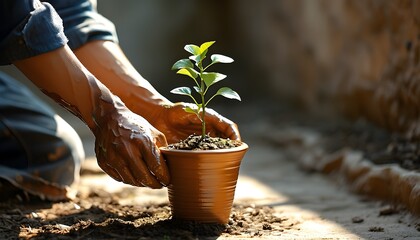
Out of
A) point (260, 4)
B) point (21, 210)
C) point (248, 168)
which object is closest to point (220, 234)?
point (21, 210)

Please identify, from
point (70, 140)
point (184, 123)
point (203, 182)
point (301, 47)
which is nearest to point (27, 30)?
point (184, 123)

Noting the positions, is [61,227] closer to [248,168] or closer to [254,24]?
[248,168]

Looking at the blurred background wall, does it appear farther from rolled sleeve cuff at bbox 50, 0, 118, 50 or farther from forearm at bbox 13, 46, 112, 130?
forearm at bbox 13, 46, 112, 130

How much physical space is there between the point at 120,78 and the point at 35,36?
453 millimetres

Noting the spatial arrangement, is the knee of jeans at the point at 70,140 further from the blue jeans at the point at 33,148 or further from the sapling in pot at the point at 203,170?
the sapling in pot at the point at 203,170

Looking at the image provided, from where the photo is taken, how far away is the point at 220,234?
1988 mm

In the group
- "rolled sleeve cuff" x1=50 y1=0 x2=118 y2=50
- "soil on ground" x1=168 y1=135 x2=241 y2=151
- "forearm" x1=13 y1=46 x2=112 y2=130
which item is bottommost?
"soil on ground" x1=168 y1=135 x2=241 y2=151

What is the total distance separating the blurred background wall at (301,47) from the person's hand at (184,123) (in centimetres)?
117

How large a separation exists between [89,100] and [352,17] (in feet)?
7.56

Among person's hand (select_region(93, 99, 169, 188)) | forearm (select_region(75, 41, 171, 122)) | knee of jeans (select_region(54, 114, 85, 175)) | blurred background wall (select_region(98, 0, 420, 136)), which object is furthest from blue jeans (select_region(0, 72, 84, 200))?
blurred background wall (select_region(98, 0, 420, 136))

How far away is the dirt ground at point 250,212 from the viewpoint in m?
1.99

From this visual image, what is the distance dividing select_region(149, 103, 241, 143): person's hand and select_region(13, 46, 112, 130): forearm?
284mm

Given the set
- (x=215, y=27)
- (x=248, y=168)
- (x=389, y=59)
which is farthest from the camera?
(x=215, y=27)

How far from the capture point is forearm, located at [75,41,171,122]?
7.55ft
